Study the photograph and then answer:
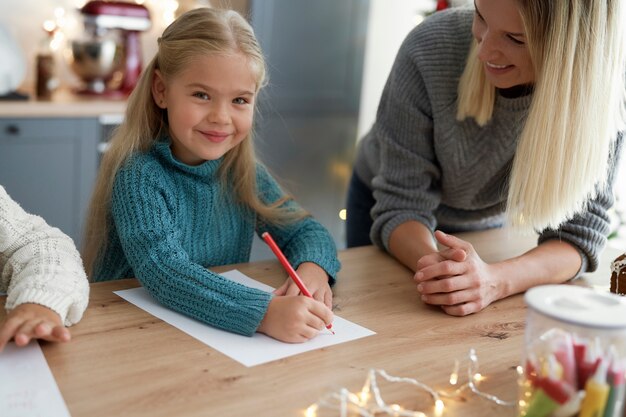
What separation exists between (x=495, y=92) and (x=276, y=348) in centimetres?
68

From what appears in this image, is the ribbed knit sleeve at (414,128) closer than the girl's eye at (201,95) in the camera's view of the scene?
No

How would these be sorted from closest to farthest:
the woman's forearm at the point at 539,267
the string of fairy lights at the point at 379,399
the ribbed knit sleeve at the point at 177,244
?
the string of fairy lights at the point at 379,399 → the ribbed knit sleeve at the point at 177,244 → the woman's forearm at the point at 539,267

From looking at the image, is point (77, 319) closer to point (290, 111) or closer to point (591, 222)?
point (591, 222)

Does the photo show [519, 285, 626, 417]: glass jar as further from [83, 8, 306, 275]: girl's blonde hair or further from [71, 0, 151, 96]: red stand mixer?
[71, 0, 151, 96]: red stand mixer

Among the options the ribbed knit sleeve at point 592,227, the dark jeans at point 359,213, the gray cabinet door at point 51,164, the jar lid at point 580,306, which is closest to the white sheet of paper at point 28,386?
the jar lid at point 580,306

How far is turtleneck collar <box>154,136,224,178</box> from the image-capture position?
1319mm

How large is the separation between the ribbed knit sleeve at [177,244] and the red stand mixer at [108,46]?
1.67 meters

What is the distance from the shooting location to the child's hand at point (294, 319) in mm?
1055

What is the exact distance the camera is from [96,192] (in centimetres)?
137

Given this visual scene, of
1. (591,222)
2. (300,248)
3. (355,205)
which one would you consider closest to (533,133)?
(591,222)

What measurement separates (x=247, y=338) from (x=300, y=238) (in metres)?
0.39

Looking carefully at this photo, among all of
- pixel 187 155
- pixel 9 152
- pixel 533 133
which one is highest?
pixel 533 133

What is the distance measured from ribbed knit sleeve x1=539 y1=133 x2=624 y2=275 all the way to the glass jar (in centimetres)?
65

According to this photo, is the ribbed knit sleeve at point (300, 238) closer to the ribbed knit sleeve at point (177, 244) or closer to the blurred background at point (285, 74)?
the ribbed knit sleeve at point (177, 244)
